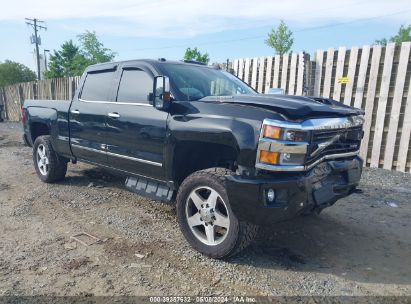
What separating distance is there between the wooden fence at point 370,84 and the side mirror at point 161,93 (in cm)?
381

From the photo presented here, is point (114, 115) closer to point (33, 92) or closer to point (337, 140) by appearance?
point (337, 140)

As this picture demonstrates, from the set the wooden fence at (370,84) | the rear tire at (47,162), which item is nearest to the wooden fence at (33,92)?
the rear tire at (47,162)

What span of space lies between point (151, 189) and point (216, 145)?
1.09 metres

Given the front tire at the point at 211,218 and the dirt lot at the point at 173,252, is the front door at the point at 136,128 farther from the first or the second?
the dirt lot at the point at 173,252

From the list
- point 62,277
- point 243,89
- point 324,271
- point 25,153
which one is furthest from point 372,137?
point 25,153

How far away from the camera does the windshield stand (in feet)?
12.6

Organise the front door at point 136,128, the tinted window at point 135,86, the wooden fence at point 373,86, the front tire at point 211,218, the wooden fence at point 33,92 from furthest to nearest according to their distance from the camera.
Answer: the wooden fence at point 33,92 → the wooden fence at point 373,86 → the tinted window at point 135,86 → the front door at point 136,128 → the front tire at point 211,218

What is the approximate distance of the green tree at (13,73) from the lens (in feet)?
190

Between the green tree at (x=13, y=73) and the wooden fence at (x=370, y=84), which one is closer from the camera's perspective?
the wooden fence at (x=370, y=84)

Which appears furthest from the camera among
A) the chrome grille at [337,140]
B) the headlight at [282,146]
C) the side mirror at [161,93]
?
the side mirror at [161,93]

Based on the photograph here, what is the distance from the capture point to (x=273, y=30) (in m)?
35.8

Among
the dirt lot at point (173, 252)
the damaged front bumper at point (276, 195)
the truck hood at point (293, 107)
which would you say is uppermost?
the truck hood at point (293, 107)

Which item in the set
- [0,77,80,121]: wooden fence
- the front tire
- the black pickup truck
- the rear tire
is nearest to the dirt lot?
the front tire

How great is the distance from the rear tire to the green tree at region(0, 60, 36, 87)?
60.4 meters
